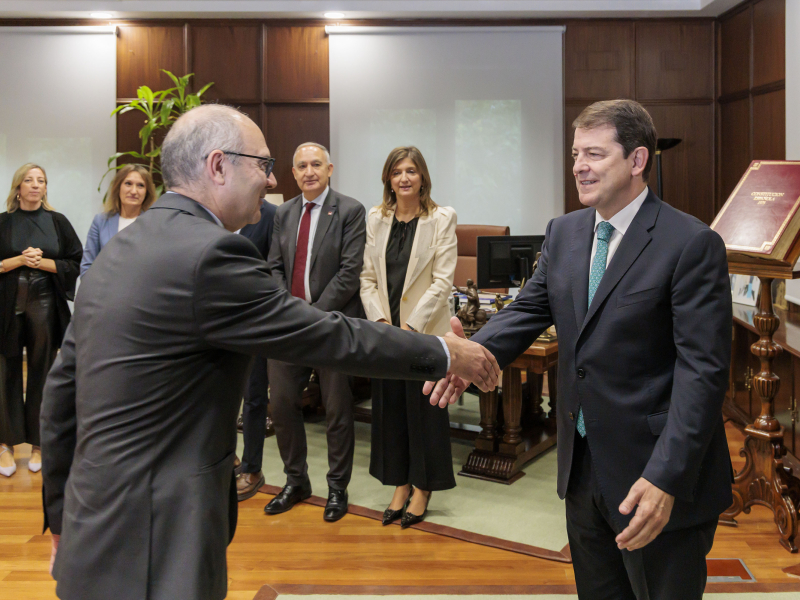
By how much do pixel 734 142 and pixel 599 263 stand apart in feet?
18.9

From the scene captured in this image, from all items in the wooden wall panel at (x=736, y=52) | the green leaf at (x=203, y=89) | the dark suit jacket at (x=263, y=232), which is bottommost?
the dark suit jacket at (x=263, y=232)

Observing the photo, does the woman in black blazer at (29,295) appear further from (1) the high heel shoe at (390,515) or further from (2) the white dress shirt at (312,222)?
(1) the high heel shoe at (390,515)

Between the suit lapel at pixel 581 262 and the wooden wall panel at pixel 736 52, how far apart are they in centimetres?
555

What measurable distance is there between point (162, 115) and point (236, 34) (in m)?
1.28

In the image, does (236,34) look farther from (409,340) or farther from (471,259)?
(409,340)

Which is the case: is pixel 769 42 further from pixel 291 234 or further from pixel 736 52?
pixel 291 234

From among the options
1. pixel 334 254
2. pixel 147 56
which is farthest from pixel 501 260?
pixel 147 56

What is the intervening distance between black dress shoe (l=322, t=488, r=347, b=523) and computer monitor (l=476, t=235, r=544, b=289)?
5.10 ft

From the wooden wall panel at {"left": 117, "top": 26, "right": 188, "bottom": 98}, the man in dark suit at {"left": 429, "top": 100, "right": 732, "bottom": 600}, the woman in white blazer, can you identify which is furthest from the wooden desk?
the wooden wall panel at {"left": 117, "top": 26, "right": 188, "bottom": 98}

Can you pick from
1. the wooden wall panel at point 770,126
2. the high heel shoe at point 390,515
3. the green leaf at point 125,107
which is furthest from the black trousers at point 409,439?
the green leaf at point 125,107

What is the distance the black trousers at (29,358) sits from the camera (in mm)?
3912

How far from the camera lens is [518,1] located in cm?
665

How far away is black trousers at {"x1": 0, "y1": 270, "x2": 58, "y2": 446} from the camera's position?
3.91 m

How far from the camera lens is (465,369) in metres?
1.73
